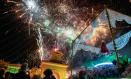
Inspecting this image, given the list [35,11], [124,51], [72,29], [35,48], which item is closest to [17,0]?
[35,11]

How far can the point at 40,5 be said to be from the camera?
1002 inches

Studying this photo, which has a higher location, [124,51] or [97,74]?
[124,51]

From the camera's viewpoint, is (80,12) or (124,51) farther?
(80,12)

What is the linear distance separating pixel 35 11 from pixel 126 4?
9.45m

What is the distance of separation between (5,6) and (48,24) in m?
5.18

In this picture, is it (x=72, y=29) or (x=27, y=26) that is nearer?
(x=72, y=29)

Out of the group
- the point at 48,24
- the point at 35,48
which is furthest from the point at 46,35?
the point at 35,48

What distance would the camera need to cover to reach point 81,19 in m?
26.6

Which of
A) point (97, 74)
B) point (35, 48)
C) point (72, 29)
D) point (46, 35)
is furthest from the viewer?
point (35, 48)

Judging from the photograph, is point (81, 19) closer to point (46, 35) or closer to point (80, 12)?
point (80, 12)

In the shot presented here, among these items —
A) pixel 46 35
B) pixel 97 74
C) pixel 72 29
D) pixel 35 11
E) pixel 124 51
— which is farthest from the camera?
pixel 46 35

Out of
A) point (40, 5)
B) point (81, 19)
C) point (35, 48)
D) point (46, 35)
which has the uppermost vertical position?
point (40, 5)

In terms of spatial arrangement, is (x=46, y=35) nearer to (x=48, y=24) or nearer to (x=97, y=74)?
(x=48, y=24)

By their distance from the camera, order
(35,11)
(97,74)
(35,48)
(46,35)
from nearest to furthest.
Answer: (97,74) < (35,11) < (46,35) < (35,48)
